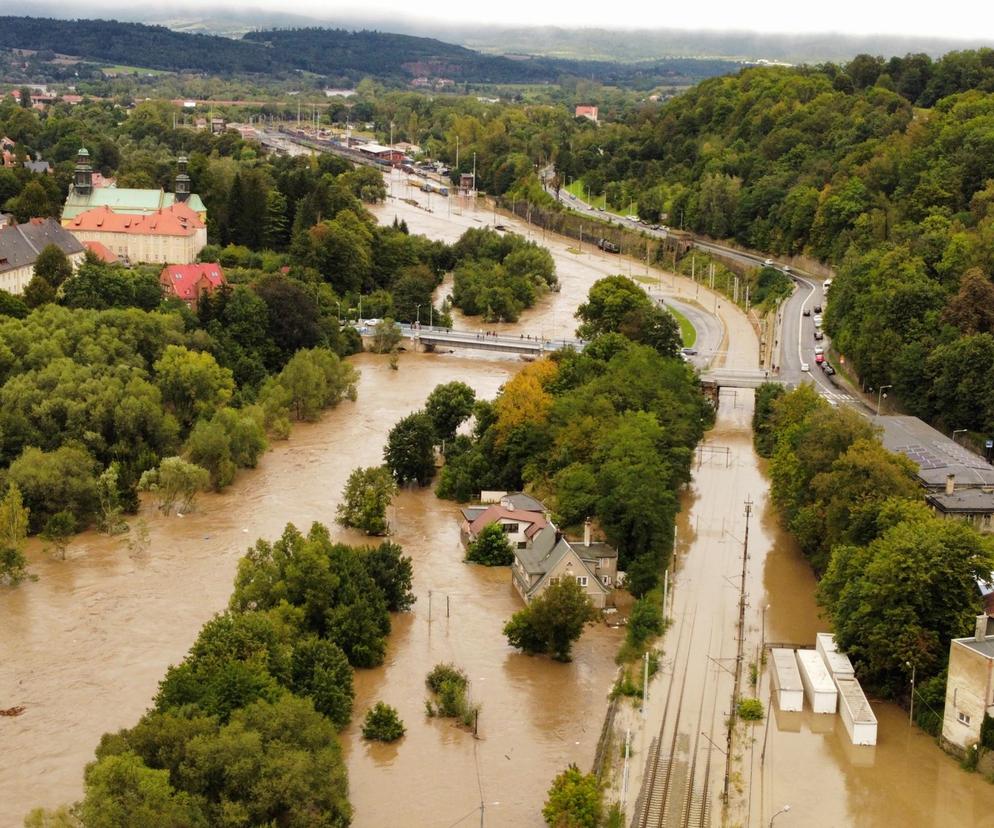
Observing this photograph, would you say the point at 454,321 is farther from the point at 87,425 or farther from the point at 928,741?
the point at 928,741

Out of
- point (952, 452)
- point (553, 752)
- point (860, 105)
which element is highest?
point (860, 105)

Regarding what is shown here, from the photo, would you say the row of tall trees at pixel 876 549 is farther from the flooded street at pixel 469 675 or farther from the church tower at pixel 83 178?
the church tower at pixel 83 178

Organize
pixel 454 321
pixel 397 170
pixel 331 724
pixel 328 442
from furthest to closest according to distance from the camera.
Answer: pixel 397 170 → pixel 454 321 → pixel 328 442 → pixel 331 724

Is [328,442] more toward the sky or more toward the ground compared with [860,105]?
more toward the ground

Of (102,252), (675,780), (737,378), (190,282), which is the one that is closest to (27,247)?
(102,252)

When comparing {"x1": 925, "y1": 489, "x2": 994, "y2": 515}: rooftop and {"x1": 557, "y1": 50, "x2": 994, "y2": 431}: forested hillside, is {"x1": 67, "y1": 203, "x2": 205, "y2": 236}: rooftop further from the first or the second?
{"x1": 925, "y1": 489, "x2": 994, "y2": 515}: rooftop

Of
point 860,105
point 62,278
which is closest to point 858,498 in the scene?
point 62,278

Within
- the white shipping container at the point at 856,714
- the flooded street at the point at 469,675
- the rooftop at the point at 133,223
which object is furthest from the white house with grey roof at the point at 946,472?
the rooftop at the point at 133,223
